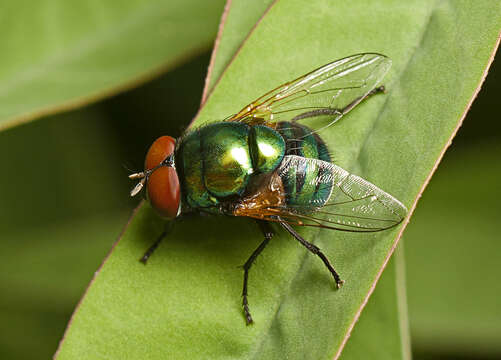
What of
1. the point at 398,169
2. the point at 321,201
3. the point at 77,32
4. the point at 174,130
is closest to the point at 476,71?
the point at 398,169

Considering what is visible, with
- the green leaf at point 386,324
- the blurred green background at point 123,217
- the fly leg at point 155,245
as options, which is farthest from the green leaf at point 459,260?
the fly leg at point 155,245

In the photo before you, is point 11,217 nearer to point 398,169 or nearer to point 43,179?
point 43,179

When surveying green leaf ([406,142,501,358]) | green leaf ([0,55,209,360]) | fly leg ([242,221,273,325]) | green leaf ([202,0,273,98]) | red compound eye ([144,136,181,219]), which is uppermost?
green leaf ([202,0,273,98])

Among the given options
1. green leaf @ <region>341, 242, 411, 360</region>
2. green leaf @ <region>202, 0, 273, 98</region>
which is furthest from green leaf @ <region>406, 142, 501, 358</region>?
green leaf @ <region>202, 0, 273, 98</region>

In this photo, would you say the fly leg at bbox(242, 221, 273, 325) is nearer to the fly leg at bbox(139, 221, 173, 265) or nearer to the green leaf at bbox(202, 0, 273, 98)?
the fly leg at bbox(139, 221, 173, 265)

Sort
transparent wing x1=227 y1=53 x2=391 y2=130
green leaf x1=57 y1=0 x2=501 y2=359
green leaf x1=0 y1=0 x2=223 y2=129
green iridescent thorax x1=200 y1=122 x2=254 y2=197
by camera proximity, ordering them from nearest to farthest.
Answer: green leaf x1=57 y1=0 x2=501 y2=359 < transparent wing x1=227 y1=53 x2=391 y2=130 < green iridescent thorax x1=200 y1=122 x2=254 y2=197 < green leaf x1=0 y1=0 x2=223 y2=129

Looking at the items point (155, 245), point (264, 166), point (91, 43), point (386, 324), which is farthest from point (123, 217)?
point (386, 324)

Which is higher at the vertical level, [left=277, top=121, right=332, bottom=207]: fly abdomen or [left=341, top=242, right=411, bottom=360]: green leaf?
[left=277, top=121, right=332, bottom=207]: fly abdomen

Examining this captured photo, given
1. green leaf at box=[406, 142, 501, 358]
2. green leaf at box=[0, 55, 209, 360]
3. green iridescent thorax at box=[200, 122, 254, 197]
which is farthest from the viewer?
green leaf at box=[0, 55, 209, 360]
